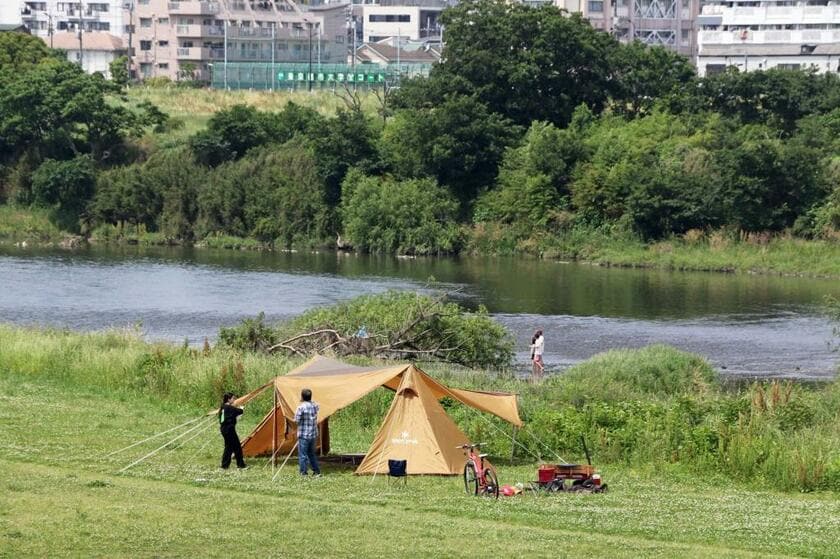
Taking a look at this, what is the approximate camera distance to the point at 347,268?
7544 cm

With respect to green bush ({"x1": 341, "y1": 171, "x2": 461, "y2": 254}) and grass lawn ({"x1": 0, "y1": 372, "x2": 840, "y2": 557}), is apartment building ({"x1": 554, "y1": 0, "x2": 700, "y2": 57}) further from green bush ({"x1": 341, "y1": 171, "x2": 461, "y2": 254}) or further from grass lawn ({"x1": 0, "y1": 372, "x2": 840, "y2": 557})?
grass lawn ({"x1": 0, "y1": 372, "x2": 840, "y2": 557})

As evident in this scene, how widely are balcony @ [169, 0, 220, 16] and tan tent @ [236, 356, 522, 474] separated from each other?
370 feet

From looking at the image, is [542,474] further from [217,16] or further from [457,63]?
[217,16]

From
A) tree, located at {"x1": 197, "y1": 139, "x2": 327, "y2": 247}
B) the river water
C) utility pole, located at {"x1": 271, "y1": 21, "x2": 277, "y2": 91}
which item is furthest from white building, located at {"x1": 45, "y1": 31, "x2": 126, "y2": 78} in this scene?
the river water

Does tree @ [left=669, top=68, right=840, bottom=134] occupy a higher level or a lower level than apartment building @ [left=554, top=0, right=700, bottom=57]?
lower

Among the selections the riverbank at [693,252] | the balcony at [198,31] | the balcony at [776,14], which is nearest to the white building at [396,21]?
the balcony at [198,31]

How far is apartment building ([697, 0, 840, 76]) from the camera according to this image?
129 meters

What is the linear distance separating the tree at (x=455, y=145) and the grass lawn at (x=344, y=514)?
57.0 meters

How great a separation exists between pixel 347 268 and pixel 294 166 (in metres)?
15.3

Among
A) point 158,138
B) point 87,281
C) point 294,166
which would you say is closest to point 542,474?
point 87,281


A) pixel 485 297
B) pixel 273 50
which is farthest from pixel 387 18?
pixel 485 297

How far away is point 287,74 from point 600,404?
100865 mm

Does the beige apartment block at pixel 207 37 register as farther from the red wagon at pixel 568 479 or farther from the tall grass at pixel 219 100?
the red wagon at pixel 568 479

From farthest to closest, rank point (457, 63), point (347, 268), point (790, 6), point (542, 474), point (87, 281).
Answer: point (790, 6)
point (457, 63)
point (347, 268)
point (87, 281)
point (542, 474)
